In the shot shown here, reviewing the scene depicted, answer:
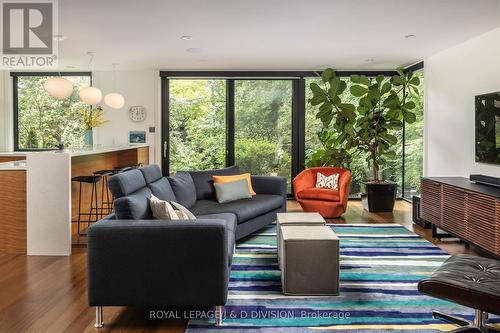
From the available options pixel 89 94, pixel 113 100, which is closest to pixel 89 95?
pixel 89 94

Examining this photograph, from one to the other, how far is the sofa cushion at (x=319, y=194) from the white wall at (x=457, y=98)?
60.8 inches

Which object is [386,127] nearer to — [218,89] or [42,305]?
[218,89]

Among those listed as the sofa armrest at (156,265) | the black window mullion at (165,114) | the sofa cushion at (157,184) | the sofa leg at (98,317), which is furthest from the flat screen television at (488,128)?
the black window mullion at (165,114)

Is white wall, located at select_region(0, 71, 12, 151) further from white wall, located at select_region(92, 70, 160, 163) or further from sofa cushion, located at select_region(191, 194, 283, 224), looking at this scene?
sofa cushion, located at select_region(191, 194, 283, 224)

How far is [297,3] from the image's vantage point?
414 centimetres

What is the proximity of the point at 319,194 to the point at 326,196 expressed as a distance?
4.1 inches

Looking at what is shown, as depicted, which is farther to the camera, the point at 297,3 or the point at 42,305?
the point at 297,3

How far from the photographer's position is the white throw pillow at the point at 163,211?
328 centimetres

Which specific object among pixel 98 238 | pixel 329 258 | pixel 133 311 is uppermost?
pixel 98 238

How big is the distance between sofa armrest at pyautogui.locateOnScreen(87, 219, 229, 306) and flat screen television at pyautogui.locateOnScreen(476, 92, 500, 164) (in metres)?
3.52

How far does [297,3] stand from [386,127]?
11.3ft

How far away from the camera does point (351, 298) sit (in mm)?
3359

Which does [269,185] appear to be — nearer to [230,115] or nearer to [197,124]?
[230,115]

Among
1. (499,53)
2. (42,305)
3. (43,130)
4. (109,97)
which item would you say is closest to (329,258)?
(42,305)
